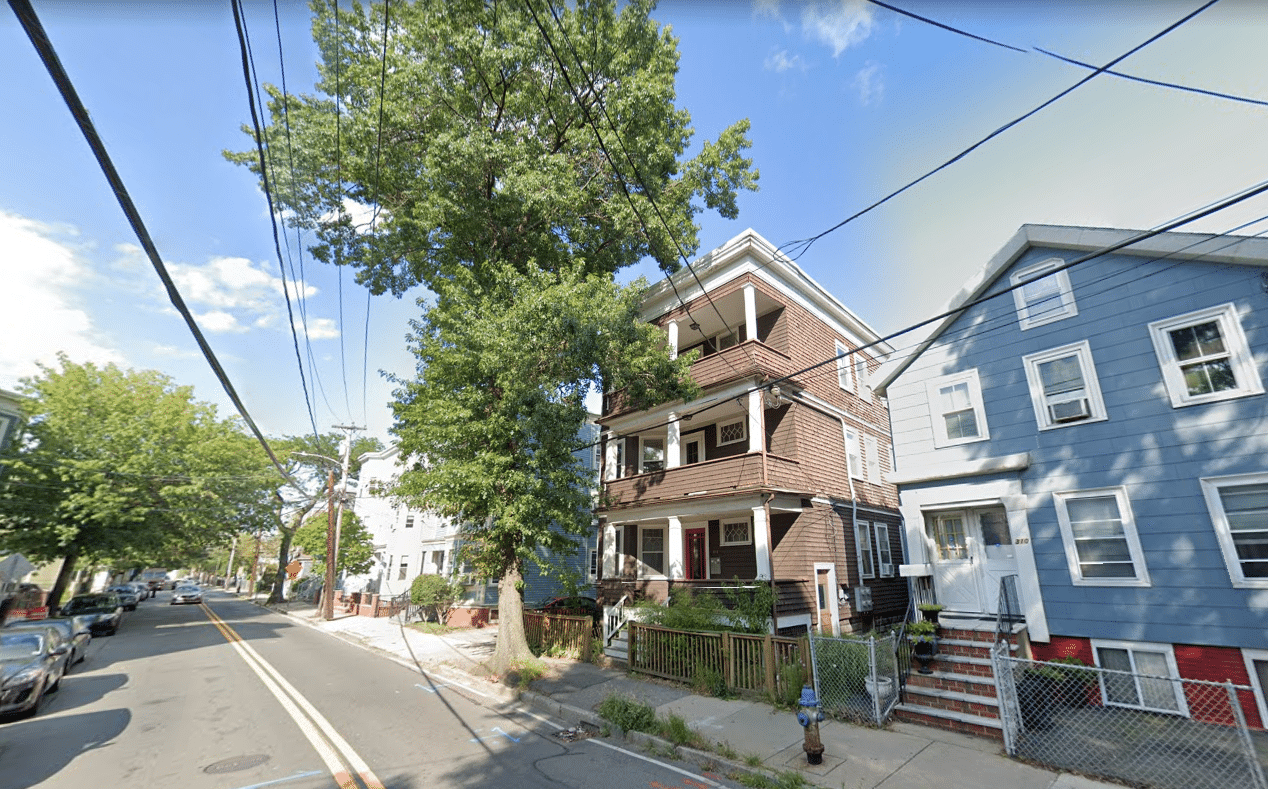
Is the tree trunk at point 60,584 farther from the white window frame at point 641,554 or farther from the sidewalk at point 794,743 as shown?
the white window frame at point 641,554

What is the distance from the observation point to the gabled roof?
29.0 feet

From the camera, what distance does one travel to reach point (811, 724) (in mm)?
6656

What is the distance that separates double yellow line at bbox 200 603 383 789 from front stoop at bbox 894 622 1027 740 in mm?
8007


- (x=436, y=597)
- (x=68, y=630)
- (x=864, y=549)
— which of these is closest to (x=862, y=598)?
(x=864, y=549)

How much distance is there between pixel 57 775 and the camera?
258 inches

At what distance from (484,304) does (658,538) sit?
10.5 meters

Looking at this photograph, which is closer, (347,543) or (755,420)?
(755,420)

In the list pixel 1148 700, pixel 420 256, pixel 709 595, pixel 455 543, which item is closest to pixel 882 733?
pixel 1148 700

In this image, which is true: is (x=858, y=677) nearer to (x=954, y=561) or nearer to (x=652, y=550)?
(x=954, y=561)

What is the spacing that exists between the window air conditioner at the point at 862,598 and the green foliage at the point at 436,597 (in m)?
16.7

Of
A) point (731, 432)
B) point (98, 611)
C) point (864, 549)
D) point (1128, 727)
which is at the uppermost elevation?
point (731, 432)

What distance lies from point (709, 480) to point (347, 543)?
25.8 meters

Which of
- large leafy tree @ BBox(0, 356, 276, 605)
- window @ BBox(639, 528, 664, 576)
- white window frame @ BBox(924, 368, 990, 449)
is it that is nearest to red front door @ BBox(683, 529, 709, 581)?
window @ BBox(639, 528, 664, 576)

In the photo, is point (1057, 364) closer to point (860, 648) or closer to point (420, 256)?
point (860, 648)
